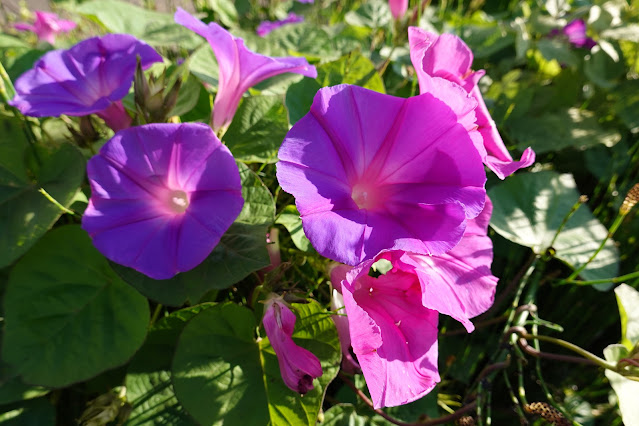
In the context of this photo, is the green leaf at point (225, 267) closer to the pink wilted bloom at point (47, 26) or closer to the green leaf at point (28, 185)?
the green leaf at point (28, 185)

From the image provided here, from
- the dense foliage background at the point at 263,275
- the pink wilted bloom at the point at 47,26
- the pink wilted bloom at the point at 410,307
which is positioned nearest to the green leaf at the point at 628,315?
the dense foliage background at the point at 263,275

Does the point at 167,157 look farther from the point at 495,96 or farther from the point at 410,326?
the point at 495,96

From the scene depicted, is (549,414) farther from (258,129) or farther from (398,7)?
(398,7)

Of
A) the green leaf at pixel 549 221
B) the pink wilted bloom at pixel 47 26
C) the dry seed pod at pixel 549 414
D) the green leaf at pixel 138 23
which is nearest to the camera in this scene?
the dry seed pod at pixel 549 414

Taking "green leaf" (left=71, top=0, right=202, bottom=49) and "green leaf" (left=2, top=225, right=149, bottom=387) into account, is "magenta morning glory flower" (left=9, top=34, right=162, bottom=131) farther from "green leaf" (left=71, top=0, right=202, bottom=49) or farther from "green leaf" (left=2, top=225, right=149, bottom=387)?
"green leaf" (left=71, top=0, right=202, bottom=49)

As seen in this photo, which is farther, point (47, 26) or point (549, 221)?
point (47, 26)

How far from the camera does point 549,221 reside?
1.05 m

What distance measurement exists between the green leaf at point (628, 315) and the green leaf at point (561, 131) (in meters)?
0.49

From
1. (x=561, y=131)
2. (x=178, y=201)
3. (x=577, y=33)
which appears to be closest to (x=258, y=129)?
(x=178, y=201)

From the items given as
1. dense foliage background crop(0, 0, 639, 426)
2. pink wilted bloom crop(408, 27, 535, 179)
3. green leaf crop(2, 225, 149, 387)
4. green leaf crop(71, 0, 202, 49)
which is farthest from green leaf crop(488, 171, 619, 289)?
green leaf crop(71, 0, 202, 49)

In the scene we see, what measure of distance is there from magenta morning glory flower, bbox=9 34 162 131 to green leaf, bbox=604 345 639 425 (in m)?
0.88

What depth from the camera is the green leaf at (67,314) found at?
26.6 inches

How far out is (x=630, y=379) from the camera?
75cm

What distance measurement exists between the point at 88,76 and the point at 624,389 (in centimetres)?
101
